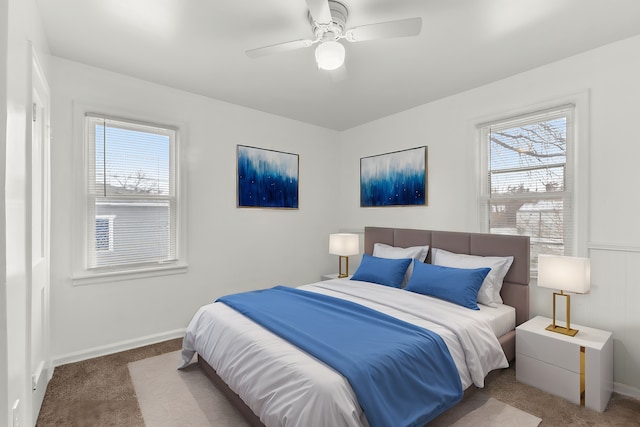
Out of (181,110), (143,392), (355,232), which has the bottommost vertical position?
(143,392)

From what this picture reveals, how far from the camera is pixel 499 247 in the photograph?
3.04 m

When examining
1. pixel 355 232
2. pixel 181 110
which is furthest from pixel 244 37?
pixel 355 232

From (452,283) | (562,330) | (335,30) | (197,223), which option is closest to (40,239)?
(197,223)

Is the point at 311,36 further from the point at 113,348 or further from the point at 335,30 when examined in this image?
the point at 113,348

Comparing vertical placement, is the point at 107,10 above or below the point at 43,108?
above

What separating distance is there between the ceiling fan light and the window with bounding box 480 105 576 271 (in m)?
2.04

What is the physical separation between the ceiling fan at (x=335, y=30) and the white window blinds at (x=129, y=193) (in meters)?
1.73

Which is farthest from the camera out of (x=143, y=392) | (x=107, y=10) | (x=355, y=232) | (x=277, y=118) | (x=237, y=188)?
(x=355, y=232)

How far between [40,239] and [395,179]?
359 centimetres

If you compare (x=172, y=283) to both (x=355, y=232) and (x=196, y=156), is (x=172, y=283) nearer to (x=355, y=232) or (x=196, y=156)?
(x=196, y=156)

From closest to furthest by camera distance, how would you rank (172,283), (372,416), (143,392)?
(372,416) < (143,392) < (172,283)

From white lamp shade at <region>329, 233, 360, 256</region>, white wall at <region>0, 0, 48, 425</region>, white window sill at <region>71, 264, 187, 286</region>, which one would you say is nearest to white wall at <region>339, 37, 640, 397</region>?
white lamp shade at <region>329, 233, 360, 256</region>

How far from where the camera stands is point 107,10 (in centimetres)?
214

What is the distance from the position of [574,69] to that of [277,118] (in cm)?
314
